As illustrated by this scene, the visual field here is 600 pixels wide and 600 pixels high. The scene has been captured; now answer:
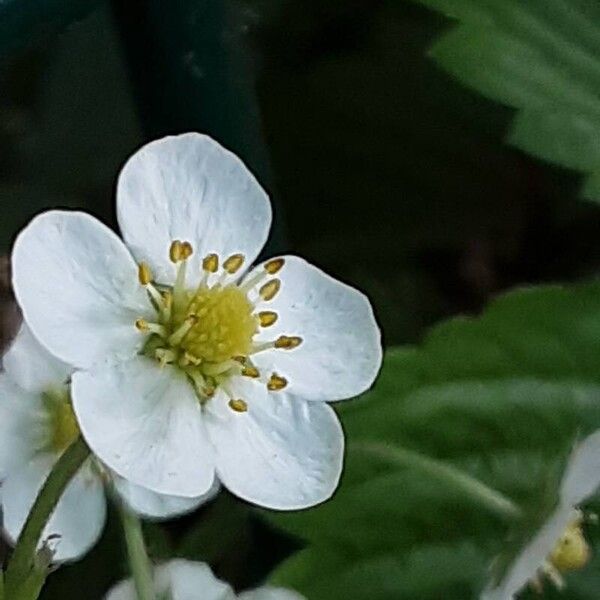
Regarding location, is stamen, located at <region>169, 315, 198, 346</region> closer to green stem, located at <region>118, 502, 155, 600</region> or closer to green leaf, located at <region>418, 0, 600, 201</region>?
green stem, located at <region>118, 502, 155, 600</region>

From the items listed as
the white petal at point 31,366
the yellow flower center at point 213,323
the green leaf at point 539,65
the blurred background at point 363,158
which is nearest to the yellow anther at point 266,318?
the yellow flower center at point 213,323

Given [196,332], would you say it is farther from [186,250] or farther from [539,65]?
[539,65]

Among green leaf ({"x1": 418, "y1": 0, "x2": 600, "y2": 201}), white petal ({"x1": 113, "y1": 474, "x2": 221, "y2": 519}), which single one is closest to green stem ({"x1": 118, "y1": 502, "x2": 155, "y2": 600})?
white petal ({"x1": 113, "y1": 474, "x2": 221, "y2": 519})

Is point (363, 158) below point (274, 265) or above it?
below

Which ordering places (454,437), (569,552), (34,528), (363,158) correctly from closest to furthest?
(34,528) → (569,552) → (454,437) → (363,158)

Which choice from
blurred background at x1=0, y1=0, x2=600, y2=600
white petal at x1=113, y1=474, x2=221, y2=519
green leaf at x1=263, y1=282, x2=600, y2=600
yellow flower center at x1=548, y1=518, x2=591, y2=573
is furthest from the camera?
blurred background at x1=0, y1=0, x2=600, y2=600

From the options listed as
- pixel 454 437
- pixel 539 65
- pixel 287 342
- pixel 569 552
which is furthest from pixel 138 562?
pixel 539 65

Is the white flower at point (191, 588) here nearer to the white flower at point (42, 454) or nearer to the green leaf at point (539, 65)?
the white flower at point (42, 454)
